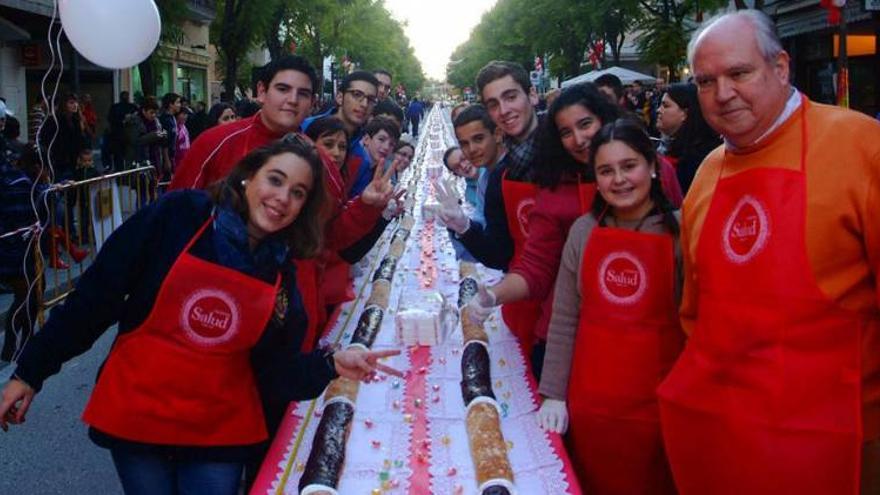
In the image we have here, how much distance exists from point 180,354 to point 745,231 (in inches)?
Result: 78.0

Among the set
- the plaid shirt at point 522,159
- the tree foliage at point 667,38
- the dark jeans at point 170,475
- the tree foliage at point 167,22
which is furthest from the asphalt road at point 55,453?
the tree foliage at point 667,38

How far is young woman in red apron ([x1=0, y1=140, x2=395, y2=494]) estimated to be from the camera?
2910mm

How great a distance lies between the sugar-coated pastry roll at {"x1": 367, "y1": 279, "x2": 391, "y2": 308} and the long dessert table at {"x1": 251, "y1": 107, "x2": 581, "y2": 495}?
0.42 metres

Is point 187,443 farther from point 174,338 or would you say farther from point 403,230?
point 403,230

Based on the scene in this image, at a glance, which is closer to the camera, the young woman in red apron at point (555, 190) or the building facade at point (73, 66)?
the young woman in red apron at point (555, 190)

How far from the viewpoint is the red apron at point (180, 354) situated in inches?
114

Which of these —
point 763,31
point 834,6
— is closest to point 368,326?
point 763,31

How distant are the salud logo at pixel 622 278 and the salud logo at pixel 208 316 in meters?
1.52

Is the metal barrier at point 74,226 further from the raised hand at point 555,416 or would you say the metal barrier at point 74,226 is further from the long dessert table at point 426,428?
the raised hand at point 555,416

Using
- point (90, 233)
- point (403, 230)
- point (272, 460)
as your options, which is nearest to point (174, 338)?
point (272, 460)

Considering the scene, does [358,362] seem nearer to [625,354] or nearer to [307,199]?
[307,199]

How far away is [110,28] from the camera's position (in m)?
5.78

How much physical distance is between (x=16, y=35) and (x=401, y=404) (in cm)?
1559

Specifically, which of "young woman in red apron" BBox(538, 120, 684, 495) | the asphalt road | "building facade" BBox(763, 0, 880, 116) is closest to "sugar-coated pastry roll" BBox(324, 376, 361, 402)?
the asphalt road
